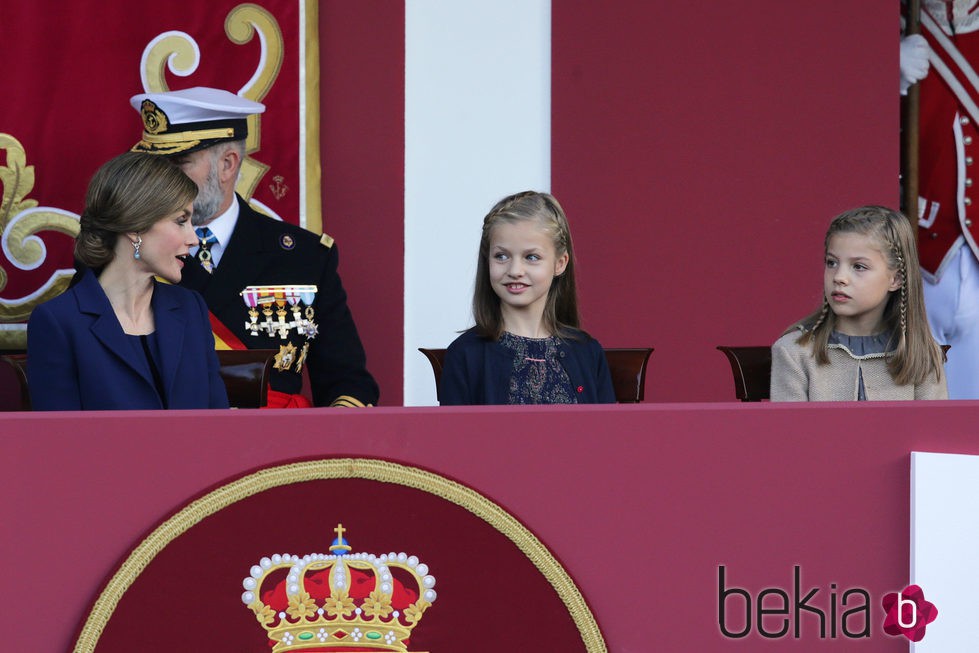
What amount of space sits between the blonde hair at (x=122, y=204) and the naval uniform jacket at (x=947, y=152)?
245 centimetres

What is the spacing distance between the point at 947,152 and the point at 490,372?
84.0 inches

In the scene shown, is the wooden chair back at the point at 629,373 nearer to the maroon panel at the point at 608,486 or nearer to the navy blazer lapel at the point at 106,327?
the navy blazer lapel at the point at 106,327

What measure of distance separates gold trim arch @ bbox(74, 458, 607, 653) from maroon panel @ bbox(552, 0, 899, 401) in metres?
2.07

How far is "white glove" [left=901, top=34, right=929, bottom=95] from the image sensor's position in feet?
12.6

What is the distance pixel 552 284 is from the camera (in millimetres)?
2582

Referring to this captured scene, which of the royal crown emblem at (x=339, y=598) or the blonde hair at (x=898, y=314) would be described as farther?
the blonde hair at (x=898, y=314)

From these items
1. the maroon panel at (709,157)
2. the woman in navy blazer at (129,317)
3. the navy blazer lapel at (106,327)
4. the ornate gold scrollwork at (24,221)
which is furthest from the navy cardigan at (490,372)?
the ornate gold scrollwork at (24,221)

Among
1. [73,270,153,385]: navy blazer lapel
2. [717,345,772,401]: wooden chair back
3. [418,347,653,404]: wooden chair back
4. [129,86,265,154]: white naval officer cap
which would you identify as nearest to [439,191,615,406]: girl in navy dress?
[418,347,653,404]: wooden chair back

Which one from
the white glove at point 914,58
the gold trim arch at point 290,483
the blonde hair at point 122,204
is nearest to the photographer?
the gold trim arch at point 290,483

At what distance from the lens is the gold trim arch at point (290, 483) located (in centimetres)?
143

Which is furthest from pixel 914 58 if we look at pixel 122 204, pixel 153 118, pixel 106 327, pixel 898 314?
pixel 106 327

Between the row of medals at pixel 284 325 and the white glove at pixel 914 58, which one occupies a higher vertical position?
the white glove at pixel 914 58

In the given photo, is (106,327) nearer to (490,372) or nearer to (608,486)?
(490,372)

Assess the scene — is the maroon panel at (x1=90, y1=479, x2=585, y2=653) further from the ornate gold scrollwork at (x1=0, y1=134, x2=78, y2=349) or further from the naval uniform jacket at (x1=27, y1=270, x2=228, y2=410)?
the ornate gold scrollwork at (x1=0, y1=134, x2=78, y2=349)
